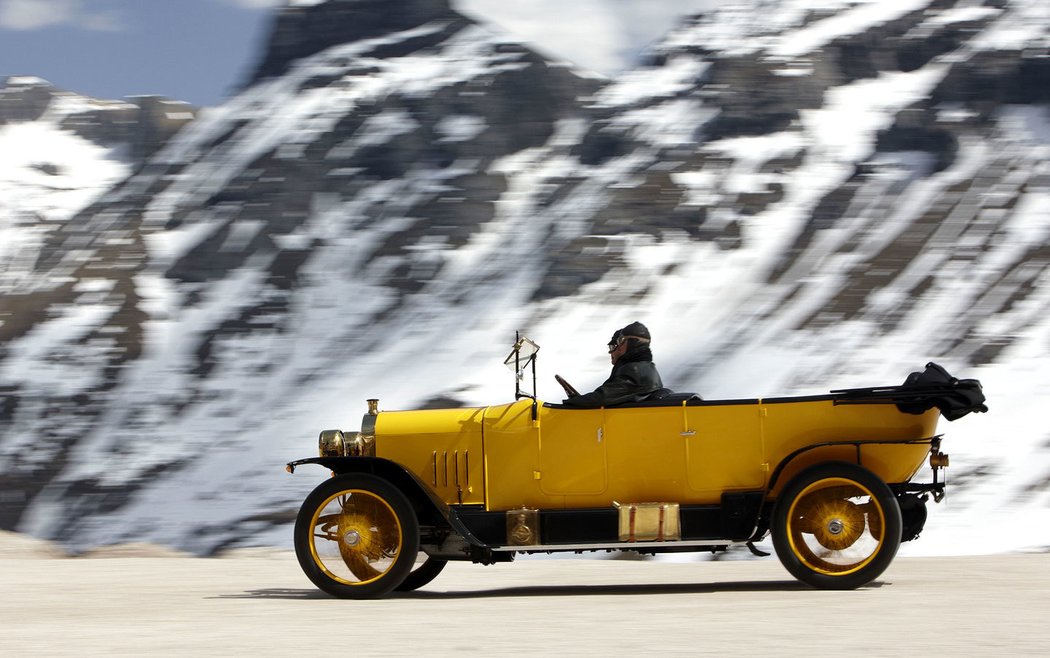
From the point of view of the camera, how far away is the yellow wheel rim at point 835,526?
809cm

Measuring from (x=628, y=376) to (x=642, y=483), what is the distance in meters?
0.72

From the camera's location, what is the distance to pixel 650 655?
5340 mm

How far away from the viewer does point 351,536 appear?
8602mm

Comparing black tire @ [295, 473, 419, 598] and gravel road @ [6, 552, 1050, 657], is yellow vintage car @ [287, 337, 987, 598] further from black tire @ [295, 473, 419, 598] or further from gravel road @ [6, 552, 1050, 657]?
gravel road @ [6, 552, 1050, 657]

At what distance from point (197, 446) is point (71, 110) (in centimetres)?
12658

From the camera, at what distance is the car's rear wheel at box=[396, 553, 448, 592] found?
371 inches

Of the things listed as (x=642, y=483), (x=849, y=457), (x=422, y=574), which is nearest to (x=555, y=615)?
(x=642, y=483)

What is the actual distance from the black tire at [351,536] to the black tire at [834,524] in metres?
2.50

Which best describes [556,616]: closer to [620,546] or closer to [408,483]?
[620,546]

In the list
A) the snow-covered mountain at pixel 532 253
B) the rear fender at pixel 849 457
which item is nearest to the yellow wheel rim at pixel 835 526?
the rear fender at pixel 849 457

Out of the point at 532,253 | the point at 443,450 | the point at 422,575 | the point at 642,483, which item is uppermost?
the point at 532,253

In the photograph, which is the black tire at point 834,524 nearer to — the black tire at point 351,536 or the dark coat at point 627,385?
the dark coat at point 627,385

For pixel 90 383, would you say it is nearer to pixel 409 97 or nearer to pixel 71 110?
pixel 409 97

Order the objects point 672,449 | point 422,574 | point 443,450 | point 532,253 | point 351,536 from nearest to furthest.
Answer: point 672,449 → point 351,536 → point 443,450 → point 422,574 → point 532,253
